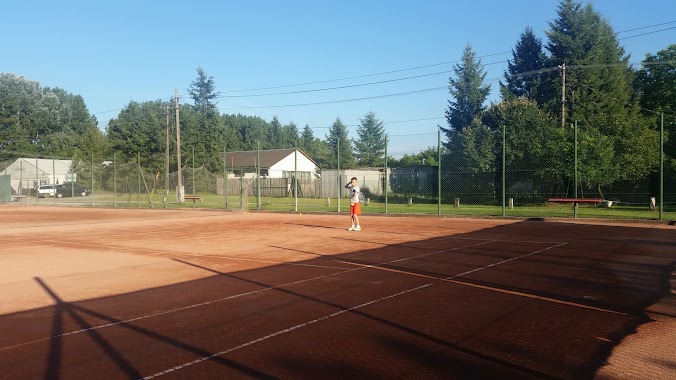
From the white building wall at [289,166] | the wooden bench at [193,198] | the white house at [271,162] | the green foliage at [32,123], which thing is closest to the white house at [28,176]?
the wooden bench at [193,198]

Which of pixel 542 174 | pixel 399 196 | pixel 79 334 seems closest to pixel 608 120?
pixel 542 174

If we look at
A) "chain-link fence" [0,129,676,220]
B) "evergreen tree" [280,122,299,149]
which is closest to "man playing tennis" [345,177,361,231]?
"chain-link fence" [0,129,676,220]

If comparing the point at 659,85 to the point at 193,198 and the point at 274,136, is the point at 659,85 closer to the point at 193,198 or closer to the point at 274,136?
the point at 193,198

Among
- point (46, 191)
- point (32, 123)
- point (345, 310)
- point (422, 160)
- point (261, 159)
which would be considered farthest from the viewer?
point (32, 123)

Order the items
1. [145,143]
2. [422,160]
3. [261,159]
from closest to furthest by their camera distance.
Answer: [145,143]
[422,160]
[261,159]

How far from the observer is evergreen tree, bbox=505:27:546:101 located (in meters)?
53.2

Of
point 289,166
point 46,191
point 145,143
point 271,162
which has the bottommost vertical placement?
point 46,191

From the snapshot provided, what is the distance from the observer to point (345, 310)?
6.86 meters

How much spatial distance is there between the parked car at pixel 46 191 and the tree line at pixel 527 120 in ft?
20.1

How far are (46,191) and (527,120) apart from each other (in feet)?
127

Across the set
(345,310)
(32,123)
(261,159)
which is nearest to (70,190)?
(261,159)

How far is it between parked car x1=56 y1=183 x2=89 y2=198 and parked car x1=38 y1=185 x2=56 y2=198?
0.80m

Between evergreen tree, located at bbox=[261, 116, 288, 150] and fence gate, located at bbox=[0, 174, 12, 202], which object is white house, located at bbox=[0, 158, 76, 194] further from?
evergreen tree, located at bbox=[261, 116, 288, 150]

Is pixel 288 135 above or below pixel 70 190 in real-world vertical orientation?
above
